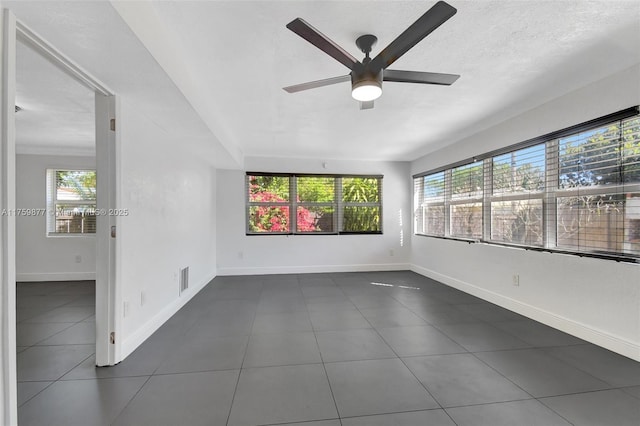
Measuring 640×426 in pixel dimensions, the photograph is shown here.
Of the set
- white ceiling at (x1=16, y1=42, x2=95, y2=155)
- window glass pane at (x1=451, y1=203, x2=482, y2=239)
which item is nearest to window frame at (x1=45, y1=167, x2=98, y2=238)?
white ceiling at (x1=16, y1=42, x2=95, y2=155)

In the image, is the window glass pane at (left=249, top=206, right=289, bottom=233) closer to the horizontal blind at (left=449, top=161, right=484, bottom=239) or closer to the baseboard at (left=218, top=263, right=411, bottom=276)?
the baseboard at (left=218, top=263, right=411, bottom=276)

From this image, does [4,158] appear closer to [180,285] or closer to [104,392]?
[104,392]

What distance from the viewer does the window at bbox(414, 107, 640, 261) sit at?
91.1 inches

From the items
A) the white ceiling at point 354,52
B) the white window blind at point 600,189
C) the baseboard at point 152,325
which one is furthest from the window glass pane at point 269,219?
the white window blind at point 600,189

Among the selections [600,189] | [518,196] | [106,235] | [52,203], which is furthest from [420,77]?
[52,203]

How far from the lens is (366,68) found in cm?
180

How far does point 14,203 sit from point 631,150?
4.16 meters

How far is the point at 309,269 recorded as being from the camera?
555cm

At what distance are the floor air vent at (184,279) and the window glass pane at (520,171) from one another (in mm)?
4345

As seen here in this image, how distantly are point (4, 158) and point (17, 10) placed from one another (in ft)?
2.22

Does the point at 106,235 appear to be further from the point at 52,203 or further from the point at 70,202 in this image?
the point at 52,203

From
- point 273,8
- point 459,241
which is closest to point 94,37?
point 273,8

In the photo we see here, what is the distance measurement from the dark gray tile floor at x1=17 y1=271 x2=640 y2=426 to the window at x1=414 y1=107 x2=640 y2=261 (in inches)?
38.3

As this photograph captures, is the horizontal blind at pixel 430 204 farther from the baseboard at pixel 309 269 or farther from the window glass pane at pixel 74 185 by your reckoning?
the window glass pane at pixel 74 185
